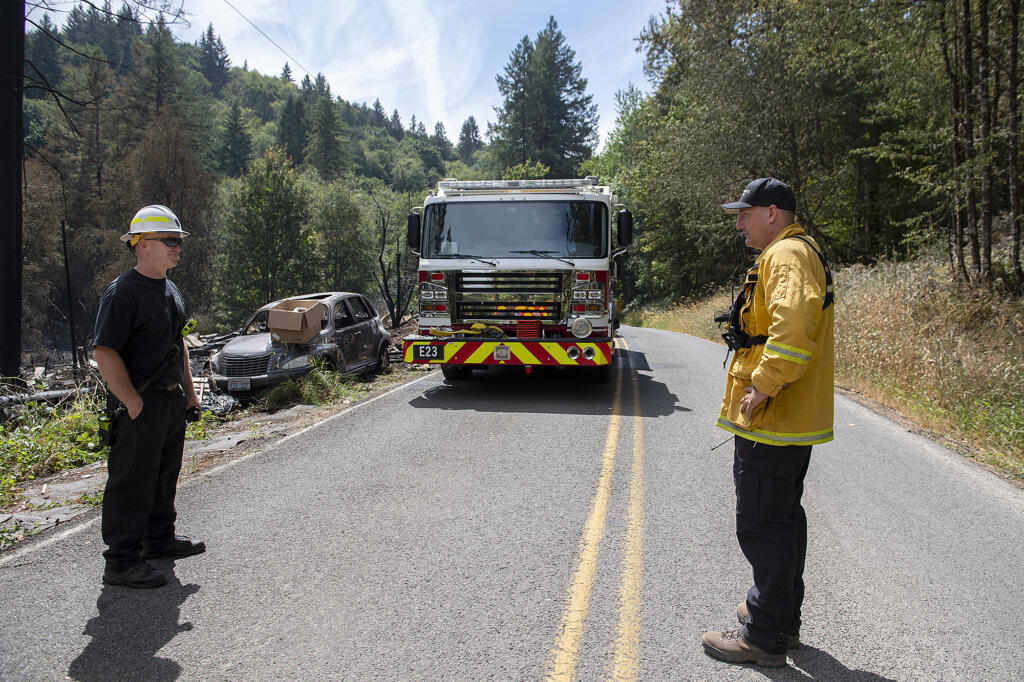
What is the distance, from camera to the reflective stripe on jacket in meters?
2.62

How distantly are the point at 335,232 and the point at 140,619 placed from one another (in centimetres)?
4178

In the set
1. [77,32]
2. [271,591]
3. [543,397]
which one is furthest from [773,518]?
[77,32]

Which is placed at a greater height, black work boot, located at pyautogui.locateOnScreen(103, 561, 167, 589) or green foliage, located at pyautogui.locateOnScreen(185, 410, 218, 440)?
green foliage, located at pyautogui.locateOnScreen(185, 410, 218, 440)

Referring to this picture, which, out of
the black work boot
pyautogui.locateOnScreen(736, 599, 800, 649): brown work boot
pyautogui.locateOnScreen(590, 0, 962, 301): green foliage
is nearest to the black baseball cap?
pyautogui.locateOnScreen(736, 599, 800, 649): brown work boot

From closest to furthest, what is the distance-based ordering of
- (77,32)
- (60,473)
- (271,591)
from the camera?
(271,591)
(60,473)
(77,32)

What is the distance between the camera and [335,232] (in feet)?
140

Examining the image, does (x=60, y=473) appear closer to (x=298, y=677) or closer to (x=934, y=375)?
(x=298, y=677)

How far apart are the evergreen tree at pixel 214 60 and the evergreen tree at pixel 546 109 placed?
10780cm

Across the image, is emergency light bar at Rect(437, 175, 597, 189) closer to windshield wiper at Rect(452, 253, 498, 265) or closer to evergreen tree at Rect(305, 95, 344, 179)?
windshield wiper at Rect(452, 253, 498, 265)

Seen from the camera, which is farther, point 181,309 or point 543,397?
point 543,397

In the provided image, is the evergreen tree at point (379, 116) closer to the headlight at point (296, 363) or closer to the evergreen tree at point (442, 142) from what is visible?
the evergreen tree at point (442, 142)

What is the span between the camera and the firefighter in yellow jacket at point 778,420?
265cm

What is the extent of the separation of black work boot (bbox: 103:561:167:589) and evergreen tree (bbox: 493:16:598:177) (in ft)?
204

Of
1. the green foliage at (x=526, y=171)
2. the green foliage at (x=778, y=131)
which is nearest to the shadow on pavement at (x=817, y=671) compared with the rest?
the green foliage at (x=778, y=131)
